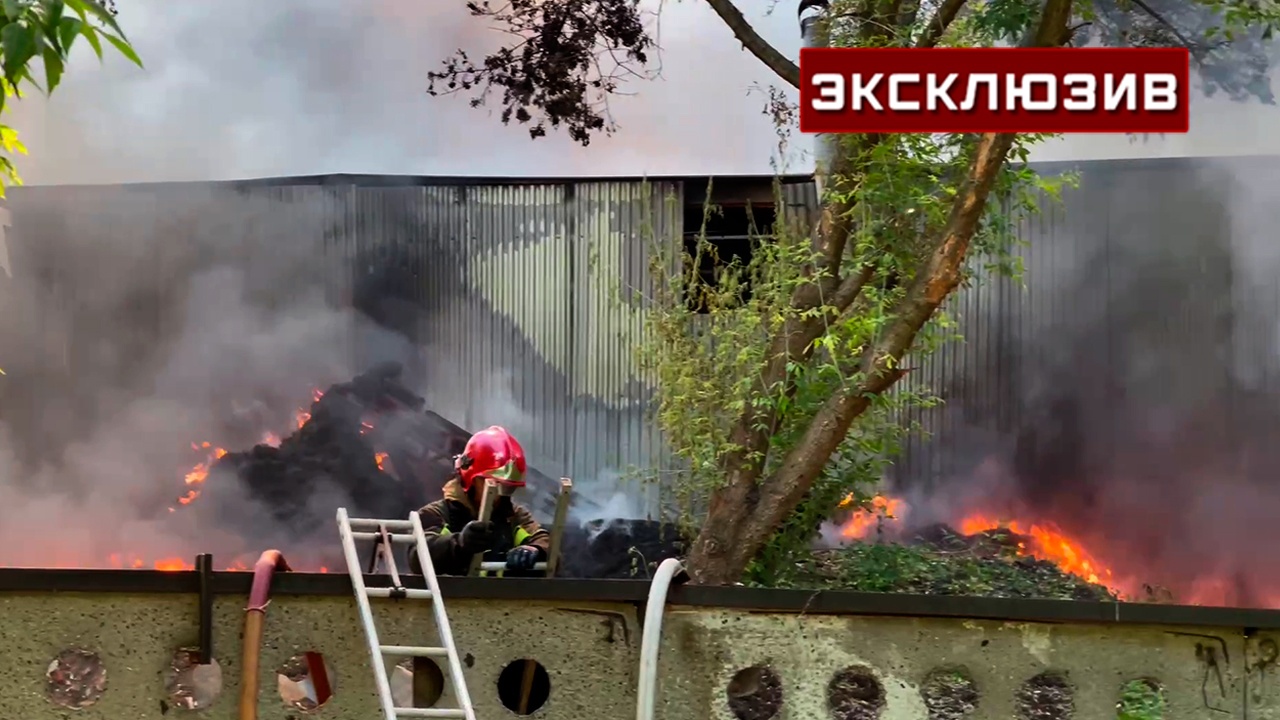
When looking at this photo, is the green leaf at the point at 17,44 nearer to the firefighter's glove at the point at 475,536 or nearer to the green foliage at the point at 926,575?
the firefighter's glove at the point at 475,536

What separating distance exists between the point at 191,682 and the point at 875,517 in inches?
250

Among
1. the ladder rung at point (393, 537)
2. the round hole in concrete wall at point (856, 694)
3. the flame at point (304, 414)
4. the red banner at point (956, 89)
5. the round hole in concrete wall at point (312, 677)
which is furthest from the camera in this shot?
the flame at point (304, 414)

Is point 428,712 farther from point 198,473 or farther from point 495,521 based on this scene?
point 198,473

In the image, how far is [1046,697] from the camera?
3898 millimetres

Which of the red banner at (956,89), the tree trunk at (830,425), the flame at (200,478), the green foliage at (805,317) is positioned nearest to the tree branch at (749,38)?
the red banner at (956,89)

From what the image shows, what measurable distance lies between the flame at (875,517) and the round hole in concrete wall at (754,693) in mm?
4960

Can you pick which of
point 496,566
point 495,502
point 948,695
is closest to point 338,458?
point 495,502

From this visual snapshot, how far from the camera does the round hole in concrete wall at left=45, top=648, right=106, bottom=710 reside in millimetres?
3746

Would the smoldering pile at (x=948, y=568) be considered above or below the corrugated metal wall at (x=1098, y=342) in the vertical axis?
below

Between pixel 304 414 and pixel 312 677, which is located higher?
pixel 304 414

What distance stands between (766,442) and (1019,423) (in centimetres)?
340

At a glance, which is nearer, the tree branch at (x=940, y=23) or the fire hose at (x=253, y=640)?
the fire hose at (x=253, y=640)

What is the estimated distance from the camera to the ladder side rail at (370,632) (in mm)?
3543

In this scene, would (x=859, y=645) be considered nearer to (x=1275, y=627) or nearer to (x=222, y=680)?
(x=1275, y=627)
